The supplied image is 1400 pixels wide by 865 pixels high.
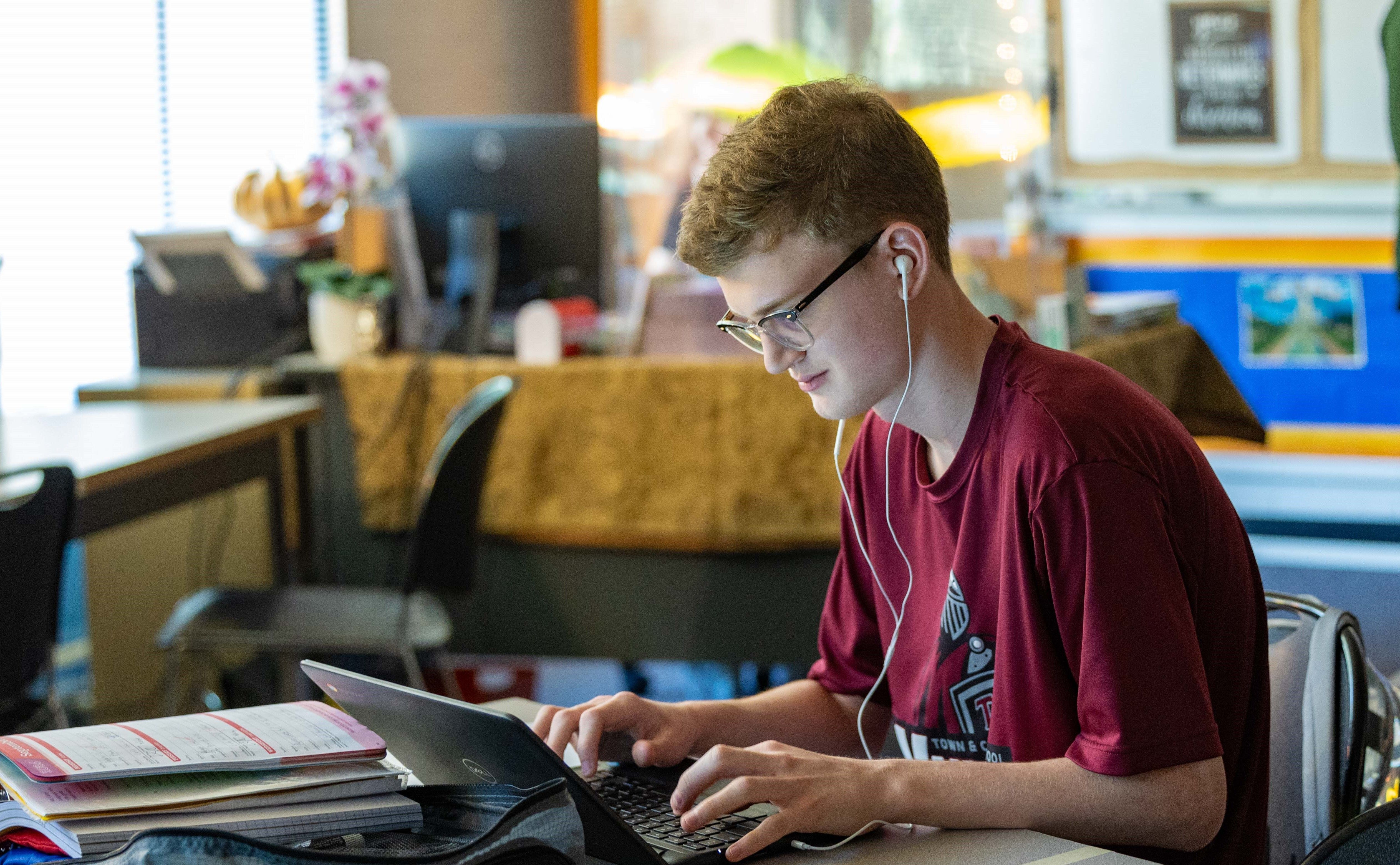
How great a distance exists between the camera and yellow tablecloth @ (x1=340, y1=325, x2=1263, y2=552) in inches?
102

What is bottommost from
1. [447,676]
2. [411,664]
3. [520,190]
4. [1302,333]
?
[447,676]

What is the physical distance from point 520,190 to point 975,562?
2.13m

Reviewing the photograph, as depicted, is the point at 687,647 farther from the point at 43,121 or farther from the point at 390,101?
the point at 390,101

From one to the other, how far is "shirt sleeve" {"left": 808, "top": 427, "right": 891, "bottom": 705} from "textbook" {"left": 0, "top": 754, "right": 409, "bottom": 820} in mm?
467

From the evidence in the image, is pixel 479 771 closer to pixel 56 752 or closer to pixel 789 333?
pixel 56 752

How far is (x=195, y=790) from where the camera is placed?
0.79 metres

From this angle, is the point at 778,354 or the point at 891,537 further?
the point at 891,537

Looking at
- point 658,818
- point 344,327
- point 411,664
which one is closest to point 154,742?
point 658,818

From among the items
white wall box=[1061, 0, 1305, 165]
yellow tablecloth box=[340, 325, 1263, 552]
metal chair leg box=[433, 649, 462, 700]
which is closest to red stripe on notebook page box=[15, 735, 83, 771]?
metal chair leg box=[433, 649, 462, 700]

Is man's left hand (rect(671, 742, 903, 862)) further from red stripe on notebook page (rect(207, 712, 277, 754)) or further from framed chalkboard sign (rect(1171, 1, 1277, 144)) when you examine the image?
framed chalkboard sign (rect(1171, 1, 1277, 144))

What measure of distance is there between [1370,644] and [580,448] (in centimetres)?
221

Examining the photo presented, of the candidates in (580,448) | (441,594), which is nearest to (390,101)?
(580,448)

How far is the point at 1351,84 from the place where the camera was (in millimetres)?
4152

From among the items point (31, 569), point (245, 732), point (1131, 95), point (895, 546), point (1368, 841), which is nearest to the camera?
point (1368, 841)
